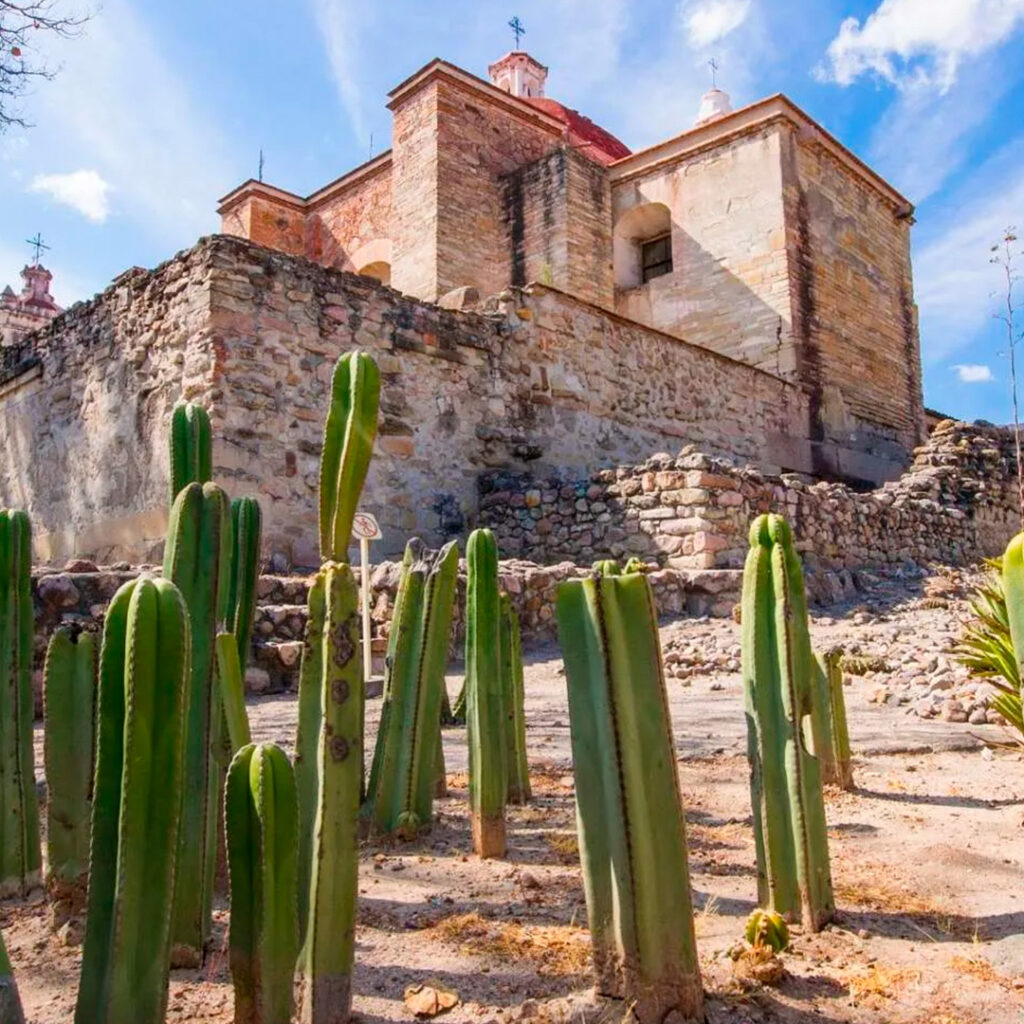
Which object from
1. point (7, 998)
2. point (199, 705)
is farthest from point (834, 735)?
point (7, 998)

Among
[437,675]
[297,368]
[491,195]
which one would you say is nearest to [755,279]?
[491,195]

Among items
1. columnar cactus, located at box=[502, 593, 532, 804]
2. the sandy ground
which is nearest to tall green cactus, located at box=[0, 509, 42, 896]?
the sandy ground

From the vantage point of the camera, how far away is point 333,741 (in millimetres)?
1375

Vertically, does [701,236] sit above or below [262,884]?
above

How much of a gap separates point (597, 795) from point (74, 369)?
8.46 m

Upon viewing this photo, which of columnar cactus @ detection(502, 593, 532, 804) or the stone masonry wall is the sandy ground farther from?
the stone masonry wall

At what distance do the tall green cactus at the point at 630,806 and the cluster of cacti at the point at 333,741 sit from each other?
0.34 m

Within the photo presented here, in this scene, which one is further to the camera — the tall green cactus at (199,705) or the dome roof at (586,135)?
the dome roof at (586,135)

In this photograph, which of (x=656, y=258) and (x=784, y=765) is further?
(x=656, y=258)

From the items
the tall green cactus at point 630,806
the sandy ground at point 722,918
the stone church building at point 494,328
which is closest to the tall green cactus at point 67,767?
the sandy ground at point 722,918

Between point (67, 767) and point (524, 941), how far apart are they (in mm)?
913

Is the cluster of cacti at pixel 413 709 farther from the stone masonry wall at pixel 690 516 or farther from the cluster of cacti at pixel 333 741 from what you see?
the stone masonry wall at pixel 690 516

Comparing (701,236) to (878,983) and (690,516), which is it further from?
(878,983)

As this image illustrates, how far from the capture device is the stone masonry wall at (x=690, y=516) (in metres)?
7.52
